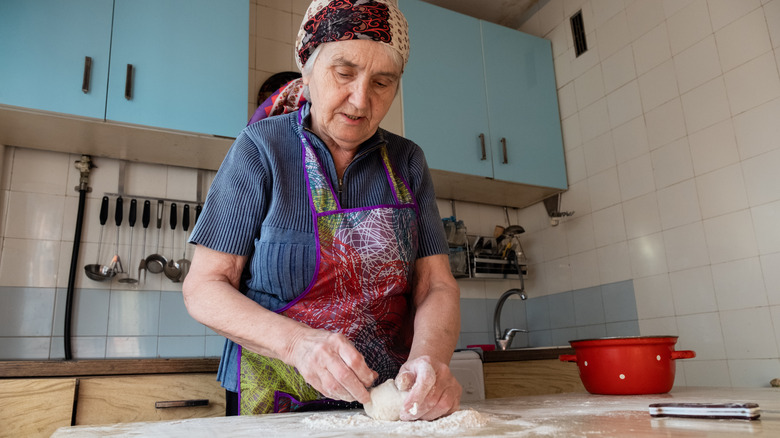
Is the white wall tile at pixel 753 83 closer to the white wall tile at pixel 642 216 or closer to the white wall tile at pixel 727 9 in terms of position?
the white wall tile at pixel 727 9

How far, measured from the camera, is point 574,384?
2.26m

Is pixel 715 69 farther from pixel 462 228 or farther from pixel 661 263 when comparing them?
pixel 462 228

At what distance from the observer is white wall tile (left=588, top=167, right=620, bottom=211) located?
2.59m

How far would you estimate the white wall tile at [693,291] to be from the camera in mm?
2138

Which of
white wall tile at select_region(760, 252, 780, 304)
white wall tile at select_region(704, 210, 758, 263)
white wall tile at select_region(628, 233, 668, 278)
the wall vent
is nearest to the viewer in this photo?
white wall tile at select_region(760, 252, 780, 304)

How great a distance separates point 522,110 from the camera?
284 centimetres

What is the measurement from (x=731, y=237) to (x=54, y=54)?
2.48m

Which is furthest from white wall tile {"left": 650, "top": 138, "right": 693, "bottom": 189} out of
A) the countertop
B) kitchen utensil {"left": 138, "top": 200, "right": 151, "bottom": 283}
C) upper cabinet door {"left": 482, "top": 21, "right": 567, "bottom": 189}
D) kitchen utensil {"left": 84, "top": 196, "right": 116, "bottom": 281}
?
kitchen utensil {"left": 84, "top": 196, "right": 116, "bottom": 281}

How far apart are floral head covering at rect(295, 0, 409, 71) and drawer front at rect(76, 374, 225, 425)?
1.08m

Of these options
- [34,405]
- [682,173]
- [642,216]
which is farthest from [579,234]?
[34,405]

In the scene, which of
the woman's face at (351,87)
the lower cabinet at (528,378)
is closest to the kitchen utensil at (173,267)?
the lower cabinet at (528,378)

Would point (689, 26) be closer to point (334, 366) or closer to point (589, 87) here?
point (589, 87)

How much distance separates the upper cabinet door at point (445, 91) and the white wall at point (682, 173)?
Answer: 547mm

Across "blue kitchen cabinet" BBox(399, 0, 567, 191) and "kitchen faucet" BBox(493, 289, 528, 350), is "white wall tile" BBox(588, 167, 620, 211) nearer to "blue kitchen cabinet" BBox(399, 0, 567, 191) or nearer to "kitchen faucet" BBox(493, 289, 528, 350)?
"blue kitchen cabinet" BBox(399, 0, 567, 191)
